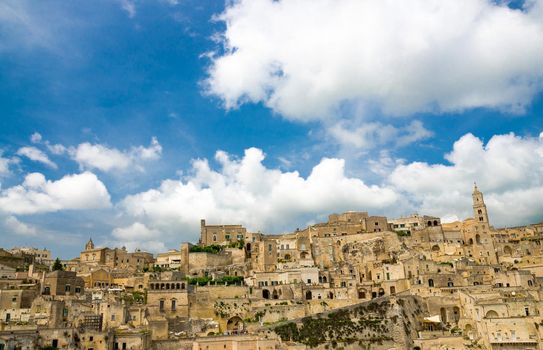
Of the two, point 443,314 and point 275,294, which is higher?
point 275,294

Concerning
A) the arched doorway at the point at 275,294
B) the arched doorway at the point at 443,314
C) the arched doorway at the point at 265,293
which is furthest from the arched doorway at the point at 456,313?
the arched doorway at the point at 265,293

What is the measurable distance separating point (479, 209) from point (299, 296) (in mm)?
40454

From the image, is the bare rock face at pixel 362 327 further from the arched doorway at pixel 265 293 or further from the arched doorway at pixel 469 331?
the arched doorway at pixel 265 293

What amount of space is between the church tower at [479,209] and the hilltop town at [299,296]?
0.21 meters

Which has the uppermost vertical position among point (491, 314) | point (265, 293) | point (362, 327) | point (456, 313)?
point (265, 293)

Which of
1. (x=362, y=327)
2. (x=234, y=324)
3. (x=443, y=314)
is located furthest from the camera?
(x=234, y=324)

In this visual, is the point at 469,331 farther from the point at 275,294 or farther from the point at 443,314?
the point at 275,294

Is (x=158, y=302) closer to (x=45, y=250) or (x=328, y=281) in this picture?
(x=328, y=281)

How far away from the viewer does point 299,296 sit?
66.4 metres

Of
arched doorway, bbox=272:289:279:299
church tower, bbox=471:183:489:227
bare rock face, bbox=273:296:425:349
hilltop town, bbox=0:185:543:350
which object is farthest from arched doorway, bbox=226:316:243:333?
church tower, bbox=471:183:489:227

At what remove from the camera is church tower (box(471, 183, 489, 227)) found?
8919cm

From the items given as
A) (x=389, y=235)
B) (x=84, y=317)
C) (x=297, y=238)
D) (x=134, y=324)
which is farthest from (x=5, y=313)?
(x=389, y=235)

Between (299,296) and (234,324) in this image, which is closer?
(234,324)

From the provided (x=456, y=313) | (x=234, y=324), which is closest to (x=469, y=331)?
(x=456, y=313)
